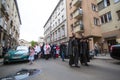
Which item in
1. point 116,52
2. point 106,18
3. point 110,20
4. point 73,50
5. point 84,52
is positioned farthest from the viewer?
point 106,18

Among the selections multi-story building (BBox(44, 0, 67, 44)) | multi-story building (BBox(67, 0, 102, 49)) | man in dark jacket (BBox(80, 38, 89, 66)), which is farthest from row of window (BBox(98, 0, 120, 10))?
man in dark jacket (BBox(80, 38, 89, 66))

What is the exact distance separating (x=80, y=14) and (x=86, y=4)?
2.05 metres

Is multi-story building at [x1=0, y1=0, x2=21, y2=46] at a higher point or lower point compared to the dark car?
higher

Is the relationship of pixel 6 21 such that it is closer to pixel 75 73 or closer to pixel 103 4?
pixel 103 4

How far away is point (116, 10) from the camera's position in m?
18.3

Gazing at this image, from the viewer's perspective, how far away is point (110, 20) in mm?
19516

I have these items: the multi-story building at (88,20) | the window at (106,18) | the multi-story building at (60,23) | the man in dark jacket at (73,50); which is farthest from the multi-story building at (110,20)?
the man in dark jacket at (73,50)

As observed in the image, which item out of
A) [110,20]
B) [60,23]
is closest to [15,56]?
[110,20]

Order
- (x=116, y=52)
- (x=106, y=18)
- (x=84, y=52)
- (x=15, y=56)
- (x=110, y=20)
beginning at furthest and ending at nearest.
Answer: (x=106, y=18) → (x=110, y=20) → (x=15, y=56) → (x=116, y=52) → (x=84, y=52)

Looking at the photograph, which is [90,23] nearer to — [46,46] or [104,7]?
[104,7]

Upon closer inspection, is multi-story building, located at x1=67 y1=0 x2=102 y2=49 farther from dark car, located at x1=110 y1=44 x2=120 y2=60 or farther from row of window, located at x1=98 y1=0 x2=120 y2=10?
dark car, located at x1=110 y1=44 x2=120 y2=60

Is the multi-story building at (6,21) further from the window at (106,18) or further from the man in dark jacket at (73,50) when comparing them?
the window at (106,18)

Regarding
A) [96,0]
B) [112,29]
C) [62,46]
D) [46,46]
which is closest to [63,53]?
[62,46]

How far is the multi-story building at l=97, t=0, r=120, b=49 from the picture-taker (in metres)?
18.1
